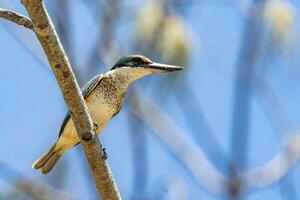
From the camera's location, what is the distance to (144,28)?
14.3ft

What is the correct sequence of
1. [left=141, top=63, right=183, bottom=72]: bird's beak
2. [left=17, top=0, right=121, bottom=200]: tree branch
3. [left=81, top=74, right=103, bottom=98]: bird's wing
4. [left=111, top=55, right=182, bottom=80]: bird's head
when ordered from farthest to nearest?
[left=81, top=74, right=103, bottom=98]: bird's wing → [left=111, top=55, right=182, bottom=80]: bird's head → [left=141, top=63, right=183, bottom=72]: bird's beak → [left=17, top=0, right=121, bottom=200]: tree branch

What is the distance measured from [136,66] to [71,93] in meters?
1.23

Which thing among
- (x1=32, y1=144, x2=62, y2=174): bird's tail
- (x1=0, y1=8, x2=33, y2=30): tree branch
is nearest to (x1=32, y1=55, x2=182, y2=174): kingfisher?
(x1=32, y1=144, x2=62, y2=174): bird's tail

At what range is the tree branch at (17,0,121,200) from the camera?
272 centimetres

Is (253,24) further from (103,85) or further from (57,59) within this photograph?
(57,59)

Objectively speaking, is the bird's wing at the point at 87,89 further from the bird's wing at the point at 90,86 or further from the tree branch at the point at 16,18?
the tree branch at the point at 16,18

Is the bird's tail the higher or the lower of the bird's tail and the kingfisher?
the lower

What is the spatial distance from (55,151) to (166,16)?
1.11 meters

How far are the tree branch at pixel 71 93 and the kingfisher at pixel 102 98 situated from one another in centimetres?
99

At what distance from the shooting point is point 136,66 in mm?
4098

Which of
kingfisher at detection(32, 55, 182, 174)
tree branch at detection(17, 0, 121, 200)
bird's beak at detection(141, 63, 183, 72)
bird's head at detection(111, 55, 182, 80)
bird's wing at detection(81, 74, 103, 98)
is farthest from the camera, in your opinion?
bird's wing at detection(81, 74, 103, 98)

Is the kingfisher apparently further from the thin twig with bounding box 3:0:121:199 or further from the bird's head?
the thin twig with bounding box 3:0:121:199

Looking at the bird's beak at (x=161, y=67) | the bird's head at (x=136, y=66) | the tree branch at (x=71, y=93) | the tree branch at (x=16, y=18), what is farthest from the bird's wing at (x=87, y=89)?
the tree branch at (x=16, y=18)

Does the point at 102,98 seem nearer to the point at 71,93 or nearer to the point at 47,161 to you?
the point at 47,161
